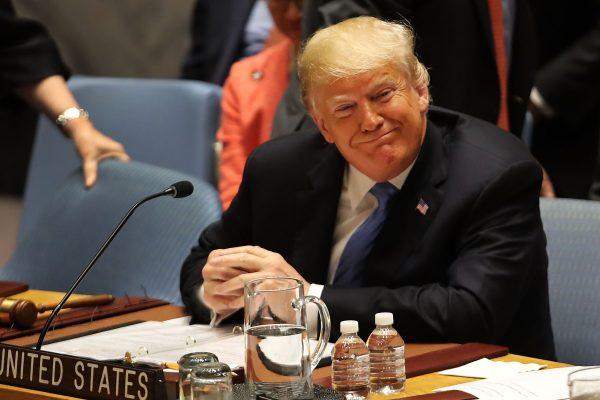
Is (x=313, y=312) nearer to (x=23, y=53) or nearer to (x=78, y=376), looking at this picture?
(x=78, y=376)

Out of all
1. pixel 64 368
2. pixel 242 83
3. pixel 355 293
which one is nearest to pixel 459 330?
pixel 355 293

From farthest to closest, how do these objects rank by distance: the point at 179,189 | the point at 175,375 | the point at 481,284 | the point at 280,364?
the point at 481,284 → the point at 179,189 → the point at 175,375 → the point at 280,364

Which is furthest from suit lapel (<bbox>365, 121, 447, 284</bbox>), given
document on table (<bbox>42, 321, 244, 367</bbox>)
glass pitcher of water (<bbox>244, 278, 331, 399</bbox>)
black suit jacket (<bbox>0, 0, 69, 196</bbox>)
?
black suit jacket (<bbox>0, 0, 69, 196</bbox>)

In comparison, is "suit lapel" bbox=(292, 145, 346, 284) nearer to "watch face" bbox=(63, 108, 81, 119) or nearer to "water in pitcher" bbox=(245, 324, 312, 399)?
"water in pitcher" bbox=(245, 324, 312, 399)

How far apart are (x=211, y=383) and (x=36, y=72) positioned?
2.72 metres

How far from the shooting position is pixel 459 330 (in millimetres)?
2816

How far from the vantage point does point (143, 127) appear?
5.06 metres

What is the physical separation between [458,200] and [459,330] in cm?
33

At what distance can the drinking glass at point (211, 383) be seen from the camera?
203 centimetres

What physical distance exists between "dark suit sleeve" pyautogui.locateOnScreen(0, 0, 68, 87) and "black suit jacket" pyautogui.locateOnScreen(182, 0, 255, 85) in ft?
4.20

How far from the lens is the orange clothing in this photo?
4.68 m

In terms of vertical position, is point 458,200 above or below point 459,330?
above

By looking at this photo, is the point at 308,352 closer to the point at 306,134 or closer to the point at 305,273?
the point at 305,273

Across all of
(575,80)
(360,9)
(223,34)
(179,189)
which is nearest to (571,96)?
(575,80)
